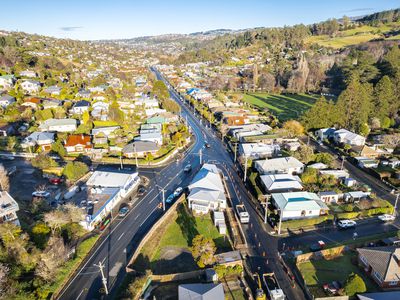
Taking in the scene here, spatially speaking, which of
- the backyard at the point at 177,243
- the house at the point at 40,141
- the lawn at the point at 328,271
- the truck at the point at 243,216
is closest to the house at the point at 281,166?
the truck at the point at 243,216

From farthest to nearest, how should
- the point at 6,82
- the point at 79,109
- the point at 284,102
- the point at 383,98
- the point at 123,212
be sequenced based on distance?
the point at 284,102 → the point at 6,82 → the point at 79,109 → the point at 383,98 → the point at 123,212

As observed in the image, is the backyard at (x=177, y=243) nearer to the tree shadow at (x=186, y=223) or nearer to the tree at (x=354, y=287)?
the tree shadow at (x=186, y=223)

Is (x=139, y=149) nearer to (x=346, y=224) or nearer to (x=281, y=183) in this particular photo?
(x=281, y=183)

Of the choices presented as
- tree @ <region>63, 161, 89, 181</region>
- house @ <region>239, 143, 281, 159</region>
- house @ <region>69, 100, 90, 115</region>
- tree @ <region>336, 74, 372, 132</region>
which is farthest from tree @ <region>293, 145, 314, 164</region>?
house @ <region>69, 100, 90, 115</region>

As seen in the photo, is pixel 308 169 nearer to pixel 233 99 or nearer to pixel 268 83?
pixel 233 99

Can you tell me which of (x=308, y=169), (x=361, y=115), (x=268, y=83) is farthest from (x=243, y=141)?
(x=268, y=83)

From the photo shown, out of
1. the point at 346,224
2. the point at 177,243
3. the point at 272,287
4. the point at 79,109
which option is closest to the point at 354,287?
the point at 272,287
